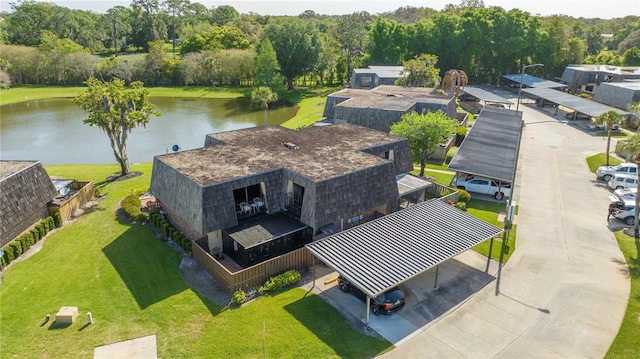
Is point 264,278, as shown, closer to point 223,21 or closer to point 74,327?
point 74,327

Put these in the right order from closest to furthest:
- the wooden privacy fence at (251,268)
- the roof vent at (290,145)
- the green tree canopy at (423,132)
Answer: the wooden privacy fence at (251,268)
the roof vent at (290,145)
the green tree canopy at (423,132)

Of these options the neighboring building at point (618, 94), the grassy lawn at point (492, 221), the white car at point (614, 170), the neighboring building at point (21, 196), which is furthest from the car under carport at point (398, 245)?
the neighboring building at point (618, 94)

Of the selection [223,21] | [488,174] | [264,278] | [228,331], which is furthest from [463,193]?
[223,21]

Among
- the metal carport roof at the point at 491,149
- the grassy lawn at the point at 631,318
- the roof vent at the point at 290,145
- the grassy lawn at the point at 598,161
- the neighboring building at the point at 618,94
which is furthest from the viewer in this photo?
the neighboring building at the point at 618,94

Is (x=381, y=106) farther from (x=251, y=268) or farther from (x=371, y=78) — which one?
(x=371, y=78)

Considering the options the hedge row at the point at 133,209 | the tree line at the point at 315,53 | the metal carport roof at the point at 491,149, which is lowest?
the hedge row at the point at 133,209

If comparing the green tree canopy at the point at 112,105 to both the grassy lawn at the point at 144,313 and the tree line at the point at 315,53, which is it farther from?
the tree line at the point at 315,53

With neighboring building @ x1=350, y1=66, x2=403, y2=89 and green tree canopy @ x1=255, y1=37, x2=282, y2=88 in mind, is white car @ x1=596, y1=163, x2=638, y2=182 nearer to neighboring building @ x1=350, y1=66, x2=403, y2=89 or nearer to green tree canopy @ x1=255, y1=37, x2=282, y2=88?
neighboring building @ x1=350, y1=66, x2=403, y2=89
